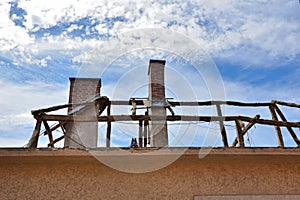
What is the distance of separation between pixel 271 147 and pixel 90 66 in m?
4.63

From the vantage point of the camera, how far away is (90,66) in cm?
719

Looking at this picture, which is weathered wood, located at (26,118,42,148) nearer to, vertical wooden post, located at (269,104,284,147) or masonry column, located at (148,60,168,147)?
masonry column, located at (148,60,168,147)

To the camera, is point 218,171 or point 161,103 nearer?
point 218,171

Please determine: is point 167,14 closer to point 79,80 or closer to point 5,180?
point 79,80

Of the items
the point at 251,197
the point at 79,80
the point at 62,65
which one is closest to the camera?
the point at 251,197

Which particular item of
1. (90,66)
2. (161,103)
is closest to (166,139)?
(161,103)

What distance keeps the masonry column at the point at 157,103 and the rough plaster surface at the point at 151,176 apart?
1.37 metres

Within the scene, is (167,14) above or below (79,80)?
above

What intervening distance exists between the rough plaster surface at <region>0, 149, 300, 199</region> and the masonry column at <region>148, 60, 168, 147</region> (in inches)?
53.8

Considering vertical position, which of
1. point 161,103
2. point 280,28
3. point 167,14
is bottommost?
point 161,103

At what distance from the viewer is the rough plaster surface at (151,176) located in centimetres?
417

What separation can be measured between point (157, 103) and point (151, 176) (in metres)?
2.73

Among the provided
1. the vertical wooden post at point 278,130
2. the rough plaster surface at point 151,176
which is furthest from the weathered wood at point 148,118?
the rough plaster surface at point 151,176

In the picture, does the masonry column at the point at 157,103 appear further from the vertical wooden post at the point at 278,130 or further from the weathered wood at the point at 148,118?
the vertical wooden post at the point at 278,130
